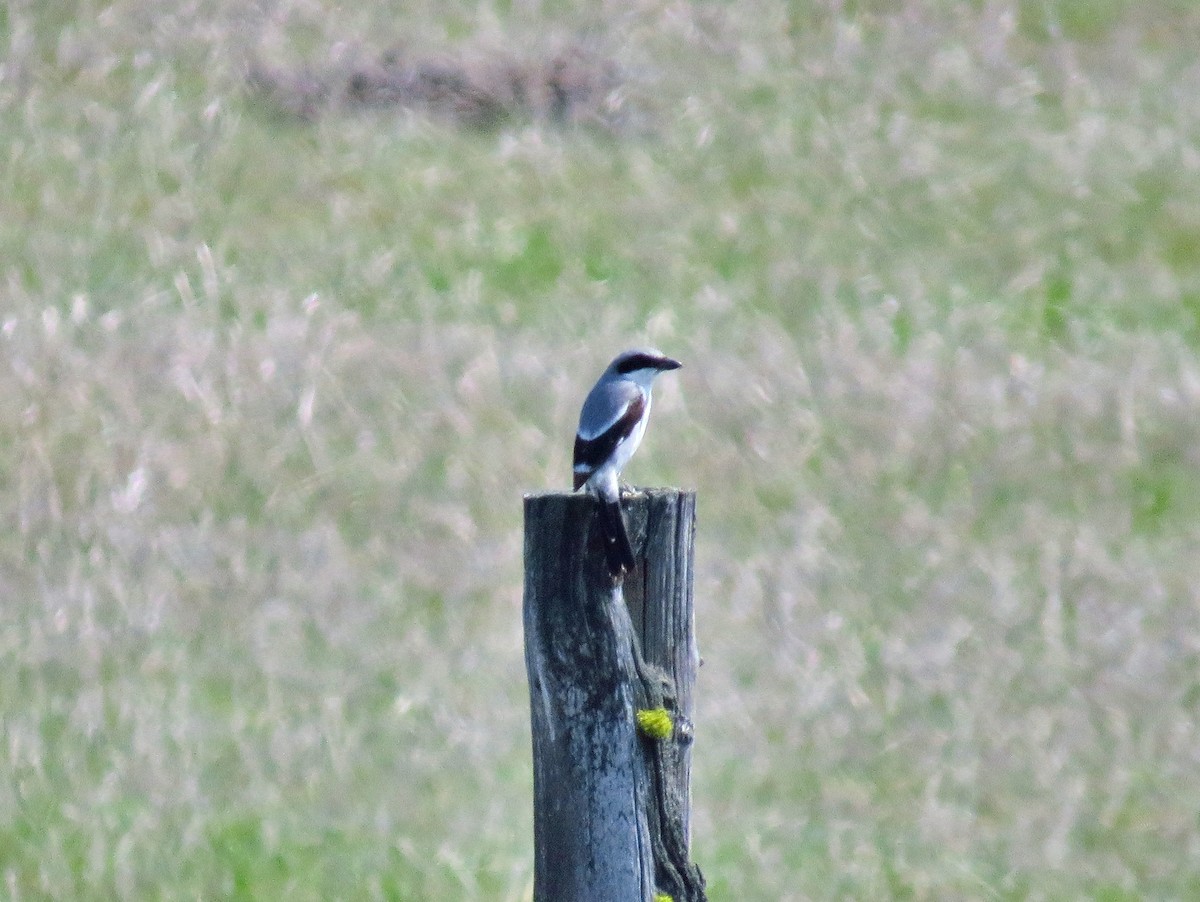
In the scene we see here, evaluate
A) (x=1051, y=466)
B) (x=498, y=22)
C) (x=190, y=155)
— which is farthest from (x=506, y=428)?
(x=498, y=22)

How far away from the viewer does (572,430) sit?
38.8 feet

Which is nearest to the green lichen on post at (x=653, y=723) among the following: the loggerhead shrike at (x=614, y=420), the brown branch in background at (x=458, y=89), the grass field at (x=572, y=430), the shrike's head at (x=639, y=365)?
the loggerhead shrike at (x=614, y=420)

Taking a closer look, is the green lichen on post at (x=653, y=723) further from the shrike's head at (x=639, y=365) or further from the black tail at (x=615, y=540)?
the shrike's head at (x=639, y=365)

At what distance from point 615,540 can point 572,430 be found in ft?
26.4

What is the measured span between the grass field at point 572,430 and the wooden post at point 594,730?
3434 millimetres

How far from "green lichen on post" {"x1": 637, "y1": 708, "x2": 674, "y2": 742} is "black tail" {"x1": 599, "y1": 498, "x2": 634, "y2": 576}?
32cm

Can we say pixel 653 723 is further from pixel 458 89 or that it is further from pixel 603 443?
pixel 458 89

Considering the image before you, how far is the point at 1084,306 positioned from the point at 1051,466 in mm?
2717

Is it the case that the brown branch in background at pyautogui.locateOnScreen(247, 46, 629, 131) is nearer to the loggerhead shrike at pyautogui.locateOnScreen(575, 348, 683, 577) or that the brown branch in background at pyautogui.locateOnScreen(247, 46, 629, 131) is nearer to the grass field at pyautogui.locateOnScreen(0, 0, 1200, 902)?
the grass field at pyautogui.locateOnScreen(0, 0, 1200, 902)

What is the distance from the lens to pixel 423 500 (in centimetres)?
1152

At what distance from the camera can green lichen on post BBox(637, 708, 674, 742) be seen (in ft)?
12.6

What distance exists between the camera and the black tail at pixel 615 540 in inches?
149

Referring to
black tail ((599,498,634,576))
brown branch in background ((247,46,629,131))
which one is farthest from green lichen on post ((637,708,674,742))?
brown branch in background ((247,46,629,131))

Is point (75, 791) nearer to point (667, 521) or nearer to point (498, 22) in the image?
point (667, 521)
